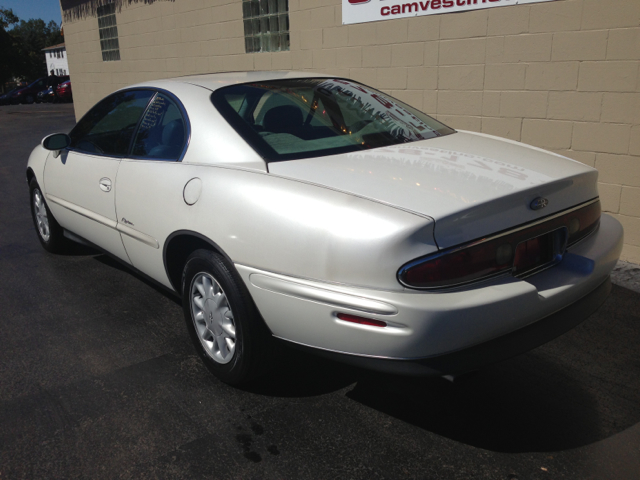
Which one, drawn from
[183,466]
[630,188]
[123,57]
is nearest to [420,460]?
[183,466]

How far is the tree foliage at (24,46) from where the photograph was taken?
59.3m

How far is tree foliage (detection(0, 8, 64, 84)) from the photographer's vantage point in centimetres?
5928

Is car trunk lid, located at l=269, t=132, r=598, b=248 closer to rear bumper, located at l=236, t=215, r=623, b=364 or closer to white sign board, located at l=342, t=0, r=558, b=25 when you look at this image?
rear bumper, located at l=236, t=215, r=623, b=364

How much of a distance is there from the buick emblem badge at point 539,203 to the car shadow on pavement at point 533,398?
777 mm

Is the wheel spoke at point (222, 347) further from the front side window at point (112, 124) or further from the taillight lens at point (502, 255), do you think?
the front side window at point (112, 124)

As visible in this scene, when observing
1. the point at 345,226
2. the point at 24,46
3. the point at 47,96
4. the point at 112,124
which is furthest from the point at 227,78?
the point at 24,46

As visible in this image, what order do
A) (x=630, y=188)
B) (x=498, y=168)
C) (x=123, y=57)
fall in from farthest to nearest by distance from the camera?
(x=123, y=57)
(x=630, y=188)
(x=498, y=168)

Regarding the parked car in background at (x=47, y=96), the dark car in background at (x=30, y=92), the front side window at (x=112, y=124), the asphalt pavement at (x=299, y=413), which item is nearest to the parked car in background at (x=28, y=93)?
the dark car in background at (x=30, y=92)

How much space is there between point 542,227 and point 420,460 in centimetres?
113

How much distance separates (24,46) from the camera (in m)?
86.8

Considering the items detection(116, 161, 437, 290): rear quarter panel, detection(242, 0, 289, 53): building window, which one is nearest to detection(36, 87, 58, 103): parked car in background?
detection(242, 0, 289, 53): building window

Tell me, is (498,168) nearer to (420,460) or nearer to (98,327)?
(420,460)

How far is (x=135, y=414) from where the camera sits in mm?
2789

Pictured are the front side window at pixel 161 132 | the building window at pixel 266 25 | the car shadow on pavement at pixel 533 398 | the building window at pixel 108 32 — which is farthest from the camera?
the building window at pixel 108 32
